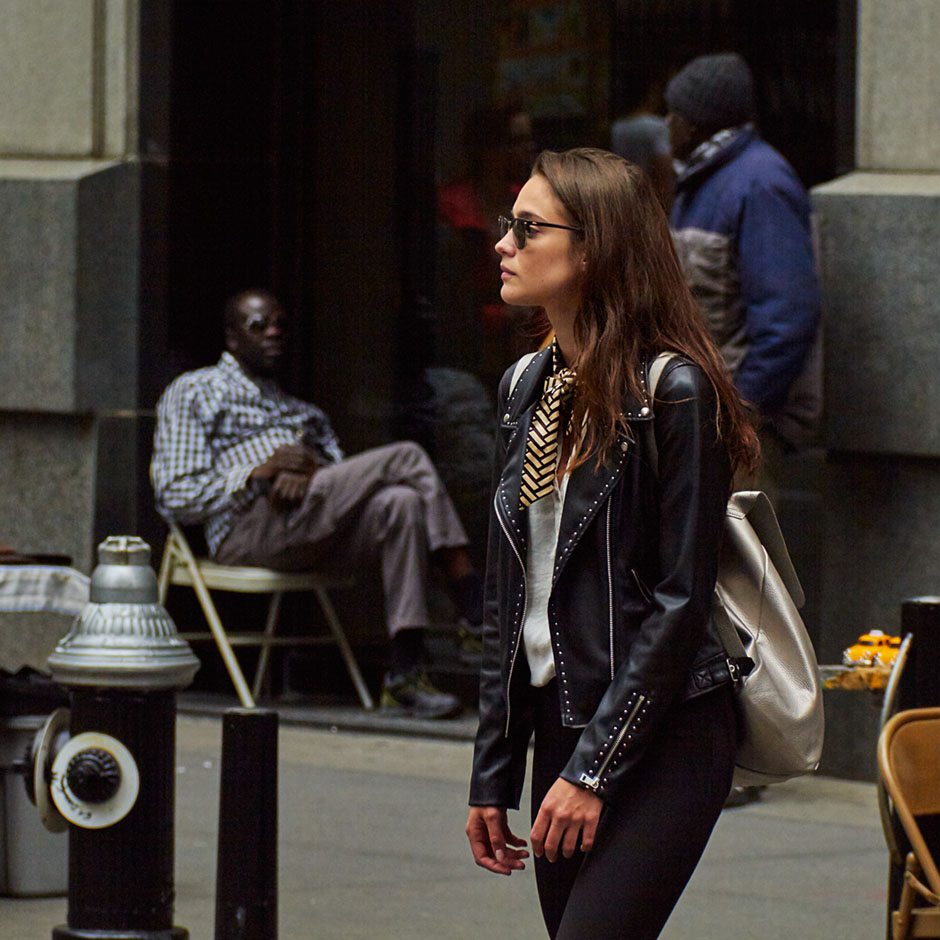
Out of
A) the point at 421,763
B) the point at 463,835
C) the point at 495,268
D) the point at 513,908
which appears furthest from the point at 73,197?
the point at 513,908

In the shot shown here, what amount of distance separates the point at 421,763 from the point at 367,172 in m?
2.66

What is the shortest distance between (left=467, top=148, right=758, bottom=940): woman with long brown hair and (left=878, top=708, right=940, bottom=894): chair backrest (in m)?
0.91

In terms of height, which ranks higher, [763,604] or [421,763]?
[763,604]

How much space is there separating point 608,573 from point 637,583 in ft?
0.15

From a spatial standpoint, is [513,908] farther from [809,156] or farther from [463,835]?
[809,156]

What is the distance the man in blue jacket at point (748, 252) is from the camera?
634 cm

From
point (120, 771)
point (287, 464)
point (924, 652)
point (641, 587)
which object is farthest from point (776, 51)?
point (641, 587)

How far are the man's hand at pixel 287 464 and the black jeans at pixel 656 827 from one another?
4934mm

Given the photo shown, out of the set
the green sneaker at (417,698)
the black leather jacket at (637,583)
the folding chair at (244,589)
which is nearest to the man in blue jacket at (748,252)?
the green sneaker at (417,698)

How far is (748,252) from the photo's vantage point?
6.39 meters

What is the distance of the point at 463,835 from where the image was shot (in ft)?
20.0

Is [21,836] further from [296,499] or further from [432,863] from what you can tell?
[296,499]

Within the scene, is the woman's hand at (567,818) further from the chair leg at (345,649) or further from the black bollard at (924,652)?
the chair leg at (345,649)

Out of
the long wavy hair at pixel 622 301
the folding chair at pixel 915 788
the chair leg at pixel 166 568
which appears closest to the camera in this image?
the long wavy hair at pixel 622 301
